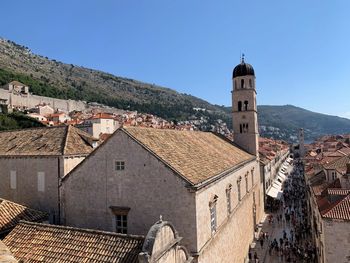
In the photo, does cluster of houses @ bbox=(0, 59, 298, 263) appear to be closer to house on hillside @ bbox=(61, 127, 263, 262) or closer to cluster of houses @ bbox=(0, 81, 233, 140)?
house on hillside @ bbox=(61, 127, 263, 262)

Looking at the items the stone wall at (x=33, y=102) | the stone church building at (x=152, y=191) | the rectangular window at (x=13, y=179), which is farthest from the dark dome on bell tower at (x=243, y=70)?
the stone wall at (x=33, y=102)

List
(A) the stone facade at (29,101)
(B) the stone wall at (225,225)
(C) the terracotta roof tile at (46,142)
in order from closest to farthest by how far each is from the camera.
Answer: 1. (B) the stone wall at (225,225)
2. (C) the terracotta roof tile at (46,142)
3. (A) the stone facade at (29,101)

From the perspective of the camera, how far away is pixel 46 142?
20.9 meters

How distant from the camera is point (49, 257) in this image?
11.5 meters

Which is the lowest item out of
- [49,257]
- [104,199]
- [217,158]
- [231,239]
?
[231,239]

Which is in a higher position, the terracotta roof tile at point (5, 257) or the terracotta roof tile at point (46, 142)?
the terracotta roof tile at point (46, 142)

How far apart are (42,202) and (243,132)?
22.5 m

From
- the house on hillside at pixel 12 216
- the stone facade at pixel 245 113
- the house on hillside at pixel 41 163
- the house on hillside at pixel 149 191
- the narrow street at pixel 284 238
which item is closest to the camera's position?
the house on hillside at pixel 149 191

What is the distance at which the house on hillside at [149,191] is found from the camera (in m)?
13.9

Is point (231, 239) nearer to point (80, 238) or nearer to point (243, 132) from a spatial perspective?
point (80, 238)

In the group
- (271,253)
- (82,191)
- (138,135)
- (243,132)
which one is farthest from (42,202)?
(243,132)

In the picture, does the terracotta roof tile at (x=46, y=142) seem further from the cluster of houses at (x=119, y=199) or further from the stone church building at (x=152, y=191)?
the stone church building at (x=152, y=191)

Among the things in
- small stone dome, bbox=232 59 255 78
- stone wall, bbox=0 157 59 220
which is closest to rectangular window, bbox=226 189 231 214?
stone wall, bbox=0 157 59 220

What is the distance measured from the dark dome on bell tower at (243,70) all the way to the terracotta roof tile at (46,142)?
1944cm
